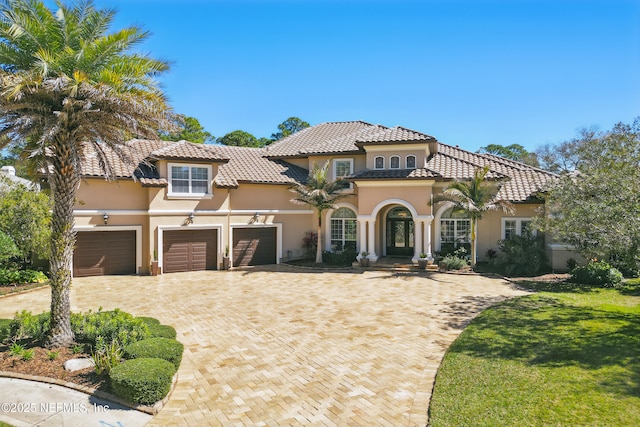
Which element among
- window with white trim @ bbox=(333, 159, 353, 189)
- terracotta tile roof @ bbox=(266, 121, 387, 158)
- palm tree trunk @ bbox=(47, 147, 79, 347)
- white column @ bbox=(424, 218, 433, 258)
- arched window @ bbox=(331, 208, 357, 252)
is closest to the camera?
palm tree trunk @ bbox=(47, 147, 79, 347)

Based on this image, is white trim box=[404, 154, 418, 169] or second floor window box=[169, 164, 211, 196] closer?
second floor window box=[169, 164, 211, 196]

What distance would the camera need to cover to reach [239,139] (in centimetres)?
5716

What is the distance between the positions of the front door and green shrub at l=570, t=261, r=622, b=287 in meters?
9.45

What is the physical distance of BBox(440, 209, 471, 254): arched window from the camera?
22.3m

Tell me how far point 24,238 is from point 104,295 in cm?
491

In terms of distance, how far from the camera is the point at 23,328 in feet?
29.3

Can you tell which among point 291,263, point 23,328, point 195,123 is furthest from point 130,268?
point 195,123

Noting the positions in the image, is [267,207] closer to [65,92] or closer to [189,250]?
[189,250]

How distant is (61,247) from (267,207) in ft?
49.1

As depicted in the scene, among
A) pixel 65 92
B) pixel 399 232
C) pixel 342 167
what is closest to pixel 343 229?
pixel 399 232

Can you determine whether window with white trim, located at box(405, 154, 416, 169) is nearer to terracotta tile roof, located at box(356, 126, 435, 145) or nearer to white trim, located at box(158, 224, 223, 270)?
terracotta tile roof, located at box(356, 126, 435, 145)

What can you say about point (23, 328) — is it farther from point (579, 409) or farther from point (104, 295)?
point (579, 409)

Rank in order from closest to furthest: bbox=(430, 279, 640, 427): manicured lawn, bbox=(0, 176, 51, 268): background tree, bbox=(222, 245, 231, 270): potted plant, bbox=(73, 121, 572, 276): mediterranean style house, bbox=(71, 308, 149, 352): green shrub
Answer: bbox=(430, 279, 640, 427): manicured lawn
bbox=(71, 308, 149, 352): green shrub
bbox=(0, 176, 51, 268): background tree
bbox=(73, 121, 572, 276): mediterranean style house
bbox=(222, 245, 231, 270): potted plant

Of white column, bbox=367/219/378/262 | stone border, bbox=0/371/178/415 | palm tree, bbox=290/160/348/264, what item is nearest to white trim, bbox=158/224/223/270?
palm tree, bbox=290/160/348/264
